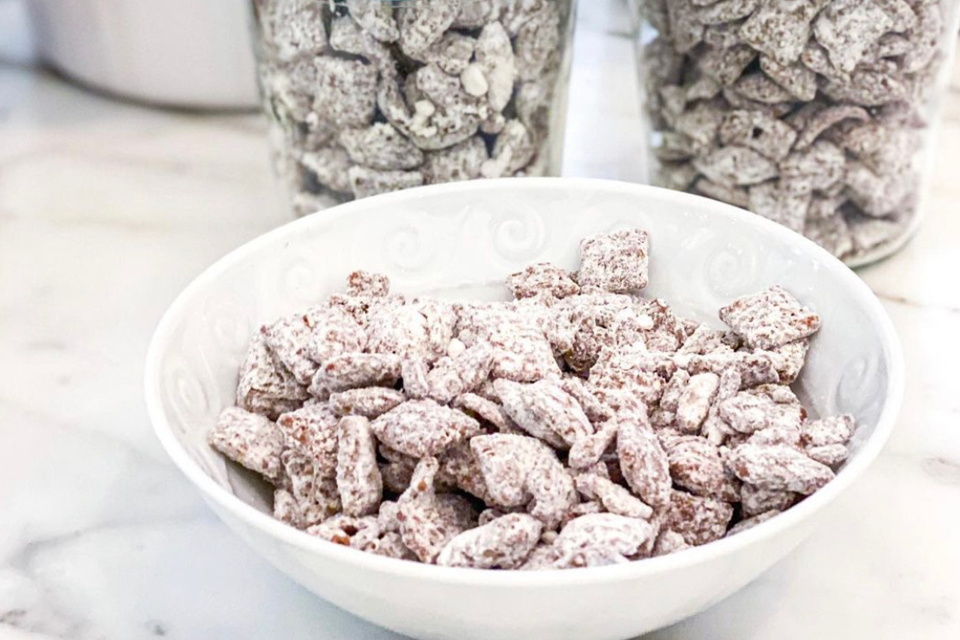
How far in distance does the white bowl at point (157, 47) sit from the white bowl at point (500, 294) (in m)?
0.42

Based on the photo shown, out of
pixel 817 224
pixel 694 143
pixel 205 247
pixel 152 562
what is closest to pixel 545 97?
pixel 694 143

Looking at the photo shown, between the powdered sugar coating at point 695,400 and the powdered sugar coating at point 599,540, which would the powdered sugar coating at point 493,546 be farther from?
the powdered sugar coating at point 695,400

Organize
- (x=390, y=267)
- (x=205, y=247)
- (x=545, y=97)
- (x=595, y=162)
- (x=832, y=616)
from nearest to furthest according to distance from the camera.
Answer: (x=832, y=616), (x=390, y=267), (x=545, y=97), (x=205, y=247), (x=595, y=162)

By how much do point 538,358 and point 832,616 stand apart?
0.72 feet

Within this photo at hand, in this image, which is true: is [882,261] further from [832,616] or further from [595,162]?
[832,616]

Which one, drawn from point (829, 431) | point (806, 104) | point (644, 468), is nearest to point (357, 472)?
point (644, 468)

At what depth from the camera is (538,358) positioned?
0.63 meters

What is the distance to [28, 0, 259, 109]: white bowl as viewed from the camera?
1.12 m

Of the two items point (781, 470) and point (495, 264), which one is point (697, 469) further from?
point (495, 264)

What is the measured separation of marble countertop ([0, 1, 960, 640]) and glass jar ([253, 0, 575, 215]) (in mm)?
205

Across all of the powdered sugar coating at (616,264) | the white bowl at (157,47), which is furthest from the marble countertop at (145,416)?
the powdered sugar coating at (616,264)

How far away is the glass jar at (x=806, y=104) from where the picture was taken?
79 cm

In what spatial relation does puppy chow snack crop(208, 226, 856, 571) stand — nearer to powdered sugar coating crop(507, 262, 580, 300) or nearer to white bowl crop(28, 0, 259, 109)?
powdered sugar coating crop(507, 262, 580, 300)

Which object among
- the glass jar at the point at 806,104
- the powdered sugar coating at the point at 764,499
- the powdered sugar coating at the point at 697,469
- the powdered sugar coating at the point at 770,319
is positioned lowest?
the powdered sugar coating at the point at 764,499
